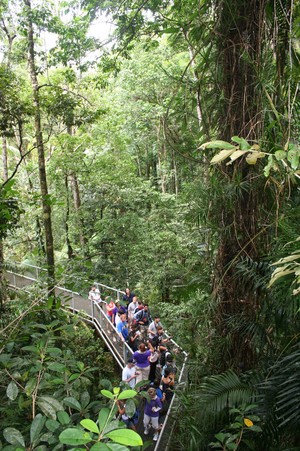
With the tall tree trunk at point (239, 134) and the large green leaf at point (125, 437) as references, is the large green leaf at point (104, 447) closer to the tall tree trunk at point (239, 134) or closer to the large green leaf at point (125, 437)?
the large green leaf at point (125, 437)

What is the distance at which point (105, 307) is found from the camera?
28.8 feet

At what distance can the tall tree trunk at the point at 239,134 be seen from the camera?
239cm

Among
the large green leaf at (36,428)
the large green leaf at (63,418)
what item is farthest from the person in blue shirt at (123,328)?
the large green leaf at (36,428)

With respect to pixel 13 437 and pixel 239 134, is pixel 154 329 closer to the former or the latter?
pixel 239 134

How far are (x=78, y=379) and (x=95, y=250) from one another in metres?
9.63

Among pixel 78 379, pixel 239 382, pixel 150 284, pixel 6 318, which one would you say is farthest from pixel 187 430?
pixel 150 284

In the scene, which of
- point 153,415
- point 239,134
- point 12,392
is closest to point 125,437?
point 12,392

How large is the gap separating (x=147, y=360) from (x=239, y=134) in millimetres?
4411

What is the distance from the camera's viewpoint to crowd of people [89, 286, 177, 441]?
4.93 meters

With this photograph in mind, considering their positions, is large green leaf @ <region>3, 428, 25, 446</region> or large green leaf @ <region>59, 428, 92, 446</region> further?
large green leaf @ <region>3, 428, 25, 446</region>

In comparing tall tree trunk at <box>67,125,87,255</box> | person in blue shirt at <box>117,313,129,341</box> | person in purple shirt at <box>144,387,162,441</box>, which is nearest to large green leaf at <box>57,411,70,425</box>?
person in purple shirt at <box>144,387,162,441</box>

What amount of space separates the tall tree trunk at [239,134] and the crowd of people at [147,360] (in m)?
1.72

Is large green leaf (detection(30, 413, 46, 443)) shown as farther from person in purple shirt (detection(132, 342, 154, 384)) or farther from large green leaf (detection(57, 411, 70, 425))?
person in purple shirt (detection(132, 342, 154, 384))

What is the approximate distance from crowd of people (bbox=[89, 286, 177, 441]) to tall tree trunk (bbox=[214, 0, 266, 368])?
1.72 m
